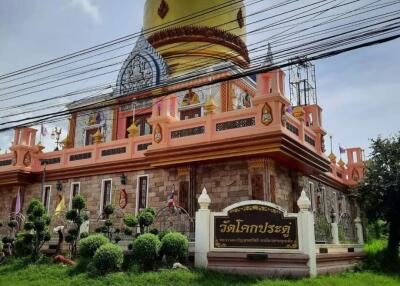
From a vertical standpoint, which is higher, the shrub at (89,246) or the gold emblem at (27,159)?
the gold emblem at (27,159)

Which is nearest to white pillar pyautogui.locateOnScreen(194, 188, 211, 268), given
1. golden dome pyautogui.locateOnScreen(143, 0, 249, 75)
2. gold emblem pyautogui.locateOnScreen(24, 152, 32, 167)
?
golden dome pyautogui.locateOnScreen(143, 0, 249, 75)

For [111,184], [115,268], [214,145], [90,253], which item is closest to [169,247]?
[115,268]

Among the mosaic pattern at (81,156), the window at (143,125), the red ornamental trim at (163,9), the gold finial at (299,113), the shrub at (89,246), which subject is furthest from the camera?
the red ornamental trim at (163,9)

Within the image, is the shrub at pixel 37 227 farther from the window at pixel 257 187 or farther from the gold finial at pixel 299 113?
the gold finial at pixel 299 113

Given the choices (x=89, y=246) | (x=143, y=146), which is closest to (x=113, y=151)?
(x=143, y=146)

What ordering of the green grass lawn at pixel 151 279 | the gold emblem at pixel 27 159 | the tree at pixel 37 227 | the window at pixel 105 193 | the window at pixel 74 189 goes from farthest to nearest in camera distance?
the gold emblem at pixel 27 159 < the window at pixel 74 189 < the window at pixel 105 193 < the tree at pixel 37 227 < the green grass lawn at pixel 151 279

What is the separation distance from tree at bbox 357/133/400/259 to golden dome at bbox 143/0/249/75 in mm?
7190

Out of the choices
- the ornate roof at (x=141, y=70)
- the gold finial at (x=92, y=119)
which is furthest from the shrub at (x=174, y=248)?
the gold finial at (x=92, y=119)

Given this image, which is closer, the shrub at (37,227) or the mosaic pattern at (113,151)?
the shrub at (37,227)

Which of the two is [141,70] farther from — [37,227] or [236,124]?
[37,227]

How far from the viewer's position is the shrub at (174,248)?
10.5 meters

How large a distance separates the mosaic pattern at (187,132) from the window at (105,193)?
3.73m

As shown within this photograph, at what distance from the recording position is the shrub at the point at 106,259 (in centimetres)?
1020

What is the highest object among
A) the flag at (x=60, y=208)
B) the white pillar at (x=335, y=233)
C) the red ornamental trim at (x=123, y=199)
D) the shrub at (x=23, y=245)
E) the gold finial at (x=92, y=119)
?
the gold finial at (x=92, y=119)
